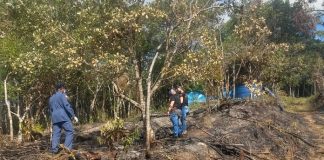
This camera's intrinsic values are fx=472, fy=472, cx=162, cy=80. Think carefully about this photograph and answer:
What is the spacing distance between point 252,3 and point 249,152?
1291cm

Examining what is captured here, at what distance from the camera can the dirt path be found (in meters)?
14.5

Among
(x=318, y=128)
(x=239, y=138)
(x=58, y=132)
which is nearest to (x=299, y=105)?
(x=318, y=128)

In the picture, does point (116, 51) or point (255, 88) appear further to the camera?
point (255, 88)

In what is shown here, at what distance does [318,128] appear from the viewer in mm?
19984

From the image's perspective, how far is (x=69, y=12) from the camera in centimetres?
1920

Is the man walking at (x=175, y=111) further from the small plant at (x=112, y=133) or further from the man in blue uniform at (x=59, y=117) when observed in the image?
the man in blue uniform at (x=59, y=117)

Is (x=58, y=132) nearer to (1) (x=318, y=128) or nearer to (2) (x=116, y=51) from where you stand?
(2) (x=116, y=51)

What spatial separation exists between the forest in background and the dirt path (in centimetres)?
397

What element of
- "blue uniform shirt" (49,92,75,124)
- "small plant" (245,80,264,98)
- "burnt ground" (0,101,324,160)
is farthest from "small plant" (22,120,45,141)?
"small plant" (245,80,264,98)

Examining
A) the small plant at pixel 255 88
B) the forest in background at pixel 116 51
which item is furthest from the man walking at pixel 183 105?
the small plant at pixel 255 88

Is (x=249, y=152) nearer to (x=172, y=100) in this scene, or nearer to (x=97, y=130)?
(x=172, y=100)

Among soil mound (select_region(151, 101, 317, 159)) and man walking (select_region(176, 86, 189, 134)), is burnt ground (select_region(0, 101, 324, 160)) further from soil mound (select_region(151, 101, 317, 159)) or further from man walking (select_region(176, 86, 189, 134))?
man walking (select_region(176, 86, 189, 134))

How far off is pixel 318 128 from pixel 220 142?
8.37 metres

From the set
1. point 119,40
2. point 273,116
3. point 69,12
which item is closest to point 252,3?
point 273,116
